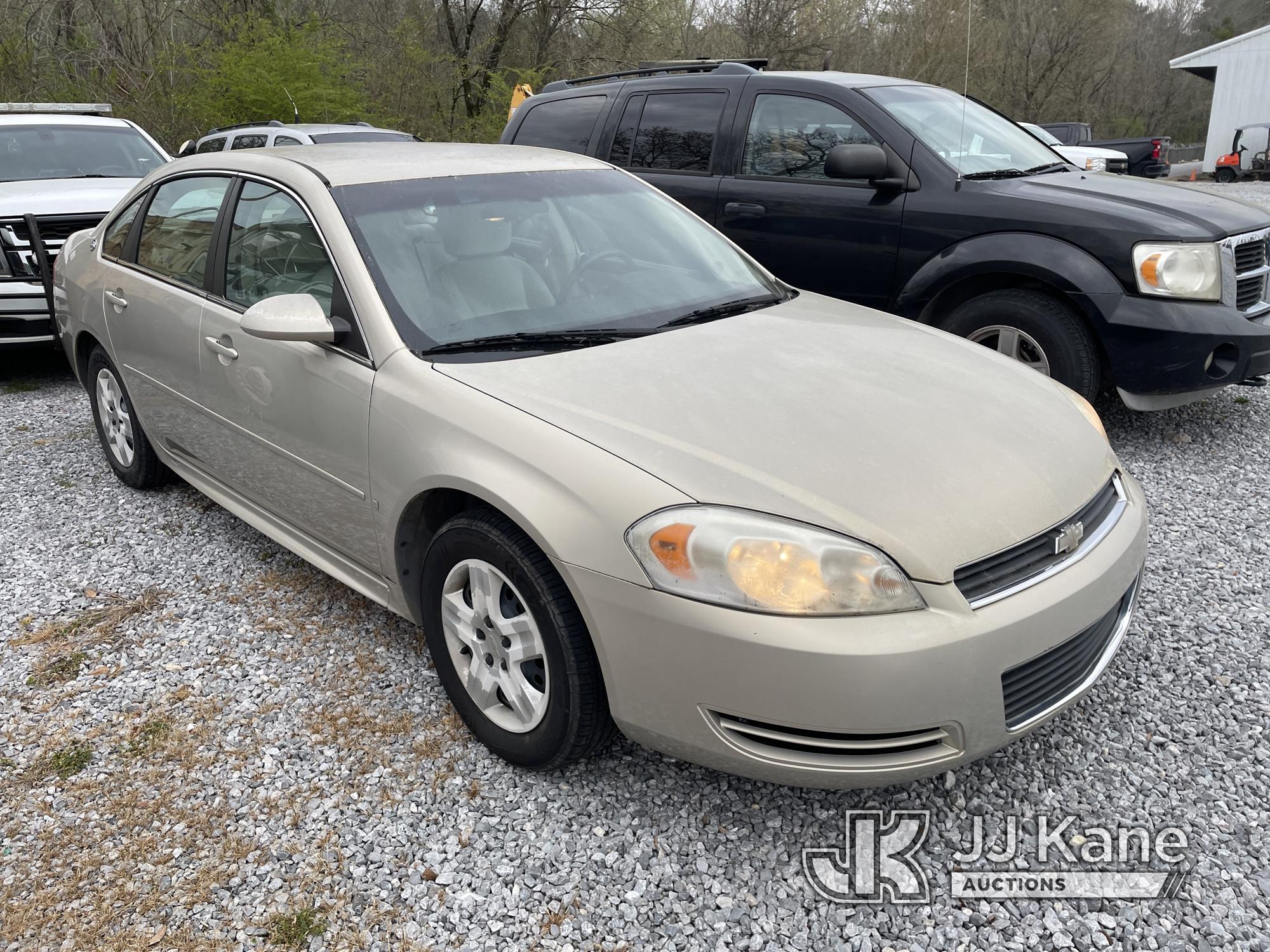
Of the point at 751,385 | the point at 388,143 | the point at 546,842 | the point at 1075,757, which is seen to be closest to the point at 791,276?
the point at 388,143

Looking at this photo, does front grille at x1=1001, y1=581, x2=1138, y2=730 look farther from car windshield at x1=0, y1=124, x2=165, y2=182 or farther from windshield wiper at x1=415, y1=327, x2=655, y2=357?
car windshield at x1=0, y1=124, x2=165, y2=182

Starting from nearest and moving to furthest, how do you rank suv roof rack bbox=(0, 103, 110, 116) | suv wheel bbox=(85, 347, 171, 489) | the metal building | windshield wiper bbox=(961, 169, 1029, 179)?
suv wheel bbox=(85, 347, 171, 489) < windshield wiper bbox=(961, 169, 1029, 179) < suv roof rack bbox=(0, 103, 110, 116) < the metal building

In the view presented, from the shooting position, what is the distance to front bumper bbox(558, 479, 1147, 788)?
6.63 feet

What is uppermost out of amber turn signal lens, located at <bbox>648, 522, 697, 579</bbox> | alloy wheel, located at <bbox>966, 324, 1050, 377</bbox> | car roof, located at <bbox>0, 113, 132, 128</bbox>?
car roof, located at <bbox>0, 113, 132, 128</bbox>

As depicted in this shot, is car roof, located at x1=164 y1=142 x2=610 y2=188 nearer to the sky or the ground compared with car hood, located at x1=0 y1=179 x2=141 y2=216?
nearer to the sky

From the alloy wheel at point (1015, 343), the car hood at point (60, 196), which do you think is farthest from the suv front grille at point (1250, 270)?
the car hood at point (60, 196)

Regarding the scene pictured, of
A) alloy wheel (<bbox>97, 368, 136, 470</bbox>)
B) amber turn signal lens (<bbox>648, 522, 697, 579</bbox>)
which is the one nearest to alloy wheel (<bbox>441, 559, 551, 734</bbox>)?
amber turn signal lens (<bbox>648, 522, 697, 579</bbox>)

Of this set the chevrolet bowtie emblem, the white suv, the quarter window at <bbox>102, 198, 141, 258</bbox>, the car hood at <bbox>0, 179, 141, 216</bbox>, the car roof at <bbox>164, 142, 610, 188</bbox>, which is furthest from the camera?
the white suv

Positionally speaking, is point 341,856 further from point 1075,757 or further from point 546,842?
point 1075,757

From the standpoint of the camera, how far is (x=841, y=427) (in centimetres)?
242

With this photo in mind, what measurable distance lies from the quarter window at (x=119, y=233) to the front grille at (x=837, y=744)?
12.1 ft

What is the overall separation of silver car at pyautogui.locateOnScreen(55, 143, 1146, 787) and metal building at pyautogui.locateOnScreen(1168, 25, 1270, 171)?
2990 centimetres

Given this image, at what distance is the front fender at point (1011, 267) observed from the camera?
15.2 ft

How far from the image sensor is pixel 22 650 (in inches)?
132
